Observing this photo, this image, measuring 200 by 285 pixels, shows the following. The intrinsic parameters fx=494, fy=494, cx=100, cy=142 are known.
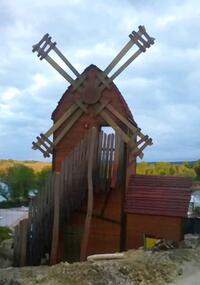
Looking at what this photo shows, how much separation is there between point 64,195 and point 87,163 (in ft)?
4.33

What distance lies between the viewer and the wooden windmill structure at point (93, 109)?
1775 cm

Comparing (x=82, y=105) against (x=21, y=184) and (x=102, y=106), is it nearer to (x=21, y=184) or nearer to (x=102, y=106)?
(x=102, y=106)

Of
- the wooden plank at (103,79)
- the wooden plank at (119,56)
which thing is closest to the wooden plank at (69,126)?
the wooden plank at (103,79)

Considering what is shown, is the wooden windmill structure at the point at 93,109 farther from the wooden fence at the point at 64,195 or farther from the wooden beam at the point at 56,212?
the wooden beam at the point at 56,212

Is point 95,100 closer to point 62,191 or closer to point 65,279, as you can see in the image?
point 62,191

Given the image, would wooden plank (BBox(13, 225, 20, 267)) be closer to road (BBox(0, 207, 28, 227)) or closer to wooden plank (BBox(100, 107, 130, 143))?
wooden plank (BBox(100, 107, 130, 143))

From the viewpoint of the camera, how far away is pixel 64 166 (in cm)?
1623

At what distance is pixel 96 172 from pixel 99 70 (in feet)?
12.5

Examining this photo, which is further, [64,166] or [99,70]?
[99,70]

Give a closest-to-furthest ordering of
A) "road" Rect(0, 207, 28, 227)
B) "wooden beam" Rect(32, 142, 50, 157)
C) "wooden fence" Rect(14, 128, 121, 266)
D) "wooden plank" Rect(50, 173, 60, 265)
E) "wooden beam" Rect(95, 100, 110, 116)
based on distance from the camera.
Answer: "wooden plank" Rect(50, 173, 60, 265)
"wooden fence" Rect(14, 128, 121, 266)
"wooden beam" Rect(95, 100, 110, 116)
"wooden beam" Rect(32, 142, 50, 157)
"road" Rect(0, 207, 28, 227)

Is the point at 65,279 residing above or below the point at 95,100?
below

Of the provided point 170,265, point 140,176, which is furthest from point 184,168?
point 170,265

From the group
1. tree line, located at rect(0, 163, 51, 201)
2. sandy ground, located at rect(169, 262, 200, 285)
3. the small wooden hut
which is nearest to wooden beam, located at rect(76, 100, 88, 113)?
the small wooden hut

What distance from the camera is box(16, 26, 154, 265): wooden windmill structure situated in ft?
53.2
